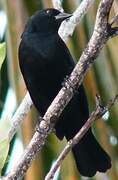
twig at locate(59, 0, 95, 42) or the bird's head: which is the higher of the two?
twig at locate(59, 0, 95, 42)

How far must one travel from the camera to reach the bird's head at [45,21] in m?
2.86

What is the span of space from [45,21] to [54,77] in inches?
14.3

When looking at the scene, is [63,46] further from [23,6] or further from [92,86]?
[23,6]

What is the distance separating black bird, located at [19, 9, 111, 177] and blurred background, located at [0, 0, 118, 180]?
5cm

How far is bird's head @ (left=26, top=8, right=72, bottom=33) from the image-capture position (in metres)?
2.86

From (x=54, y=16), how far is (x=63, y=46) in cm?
24

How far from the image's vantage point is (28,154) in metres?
1.70

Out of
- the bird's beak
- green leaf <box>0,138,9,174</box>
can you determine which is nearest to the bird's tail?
the bird's beak

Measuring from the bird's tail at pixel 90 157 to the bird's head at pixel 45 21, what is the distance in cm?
50

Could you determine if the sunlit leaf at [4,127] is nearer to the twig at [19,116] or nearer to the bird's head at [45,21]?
the twig at [19,116]

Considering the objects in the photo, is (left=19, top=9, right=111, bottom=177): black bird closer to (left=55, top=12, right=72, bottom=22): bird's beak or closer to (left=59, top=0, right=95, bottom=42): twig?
(left=55, top=12, right=72, bottom=22): bird's beak

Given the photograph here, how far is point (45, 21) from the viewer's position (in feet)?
9.65

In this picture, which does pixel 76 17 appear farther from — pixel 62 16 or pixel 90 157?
pixel 90 157

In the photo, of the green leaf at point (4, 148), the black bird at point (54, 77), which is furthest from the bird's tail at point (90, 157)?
the green leaf at point (4, 148)
